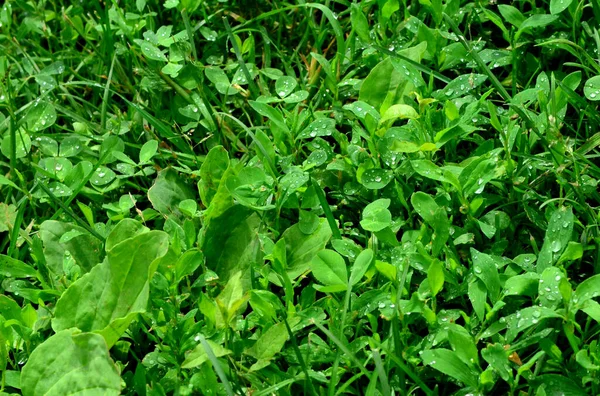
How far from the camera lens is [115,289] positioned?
2.01m

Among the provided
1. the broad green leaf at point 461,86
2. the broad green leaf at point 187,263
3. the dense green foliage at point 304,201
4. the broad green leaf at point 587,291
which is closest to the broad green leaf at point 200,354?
the dense green foliage at point 304,201

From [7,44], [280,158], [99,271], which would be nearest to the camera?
[99,271]

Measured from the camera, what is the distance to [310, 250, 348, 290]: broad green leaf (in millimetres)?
1951

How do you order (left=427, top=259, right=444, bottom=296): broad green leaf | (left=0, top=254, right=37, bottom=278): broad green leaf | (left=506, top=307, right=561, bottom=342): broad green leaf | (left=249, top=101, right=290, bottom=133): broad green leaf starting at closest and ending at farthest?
1. (left=506, top=307, right=561, bottom=342): broad green leaf
2. (left=427, top=259, right=444, bottom=296): broad green leaf
3. (left=0, top=254, right=37, bottom=278): broad green leaf
4. (left=249, top=101, right=290, bottom=133): broad green leaf

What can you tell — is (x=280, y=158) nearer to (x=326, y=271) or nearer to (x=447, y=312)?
(x=326, y=271)

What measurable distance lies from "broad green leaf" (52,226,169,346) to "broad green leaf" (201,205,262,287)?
23cm

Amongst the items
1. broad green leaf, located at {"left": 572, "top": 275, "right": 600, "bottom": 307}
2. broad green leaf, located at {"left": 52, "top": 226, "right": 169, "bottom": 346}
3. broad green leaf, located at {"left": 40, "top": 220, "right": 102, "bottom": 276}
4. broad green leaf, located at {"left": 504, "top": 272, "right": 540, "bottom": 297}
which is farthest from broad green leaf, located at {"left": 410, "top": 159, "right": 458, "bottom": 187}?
broad green leaf, located at {"left": 40, "top": 220, "right": 102, "bottom": 276}

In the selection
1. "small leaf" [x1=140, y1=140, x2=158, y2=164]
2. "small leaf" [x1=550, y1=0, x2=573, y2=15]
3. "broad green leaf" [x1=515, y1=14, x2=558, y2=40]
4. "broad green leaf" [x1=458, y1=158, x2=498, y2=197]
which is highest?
"small leaf" [x1=550, y1=0, x2=573, y2=15]

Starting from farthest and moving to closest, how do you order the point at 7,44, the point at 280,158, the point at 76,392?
the point at 7,44 → the point at 280,158 → the point at 76,392

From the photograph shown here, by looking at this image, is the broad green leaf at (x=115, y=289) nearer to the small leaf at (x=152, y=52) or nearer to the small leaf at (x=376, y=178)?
the small leaf at (x=376, y=178)

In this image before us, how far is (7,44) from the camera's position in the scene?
2.97m

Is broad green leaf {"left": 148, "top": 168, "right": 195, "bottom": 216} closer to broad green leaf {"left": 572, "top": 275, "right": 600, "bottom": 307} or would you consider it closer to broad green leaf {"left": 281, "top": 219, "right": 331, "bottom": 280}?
broad green leaf {"left": 281, "top": 219, "right": 331, "bottom": 280}

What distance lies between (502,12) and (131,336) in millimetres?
1472

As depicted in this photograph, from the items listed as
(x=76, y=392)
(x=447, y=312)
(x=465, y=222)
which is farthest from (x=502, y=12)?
(x=76, y=392)
